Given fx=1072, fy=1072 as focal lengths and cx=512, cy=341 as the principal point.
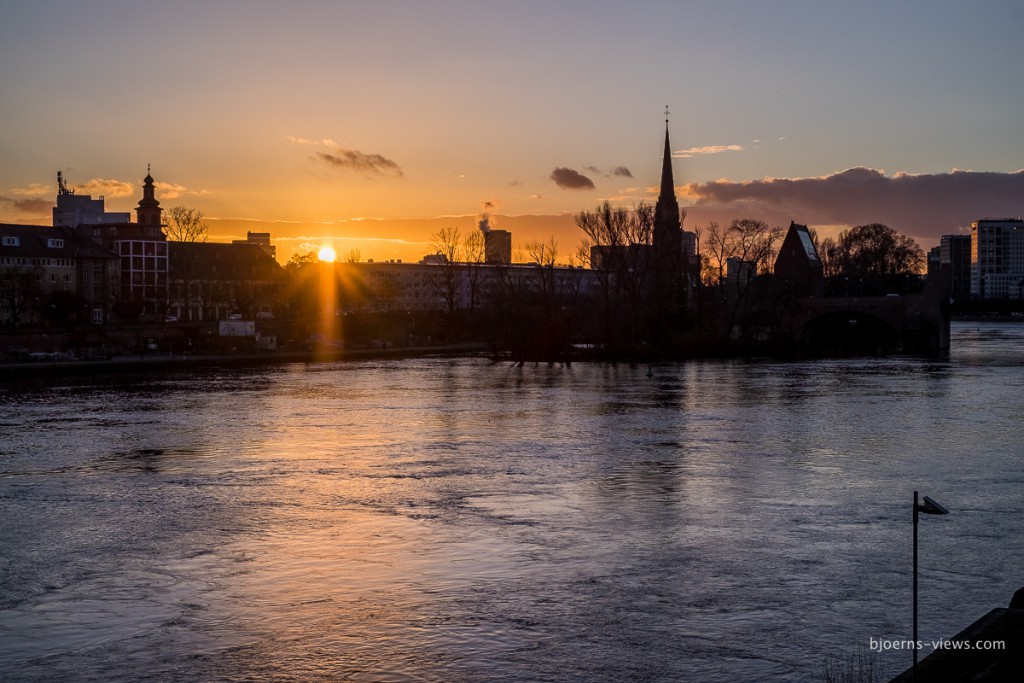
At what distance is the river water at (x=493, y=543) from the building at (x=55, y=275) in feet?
172

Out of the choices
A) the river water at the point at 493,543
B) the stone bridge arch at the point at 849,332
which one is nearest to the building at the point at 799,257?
the stone bridge arch at the point at 849,332

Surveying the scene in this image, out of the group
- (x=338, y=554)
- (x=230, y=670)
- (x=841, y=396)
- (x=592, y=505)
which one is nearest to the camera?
(x=230, y=670)

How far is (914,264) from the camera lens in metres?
144

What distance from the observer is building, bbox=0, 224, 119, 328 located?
3364 inches

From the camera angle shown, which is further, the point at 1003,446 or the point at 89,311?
the point at 89,311

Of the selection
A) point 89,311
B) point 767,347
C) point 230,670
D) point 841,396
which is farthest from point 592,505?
point 89,311

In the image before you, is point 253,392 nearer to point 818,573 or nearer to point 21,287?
point 818,573

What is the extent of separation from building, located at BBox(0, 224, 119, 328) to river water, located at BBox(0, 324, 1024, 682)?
52.4 m

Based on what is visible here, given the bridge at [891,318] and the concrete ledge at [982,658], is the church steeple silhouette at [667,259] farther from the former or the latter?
the concrete ledge at [982,658]

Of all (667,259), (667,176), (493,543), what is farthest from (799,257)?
(493,543)

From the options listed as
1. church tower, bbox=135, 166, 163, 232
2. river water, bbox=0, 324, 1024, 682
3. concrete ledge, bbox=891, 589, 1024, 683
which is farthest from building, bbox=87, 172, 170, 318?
concrete ledge, bbox=891, 589, 1024, 683

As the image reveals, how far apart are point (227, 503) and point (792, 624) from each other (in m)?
12.5

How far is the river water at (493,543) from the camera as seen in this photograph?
525 inches

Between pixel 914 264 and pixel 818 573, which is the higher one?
pixel 914 264
